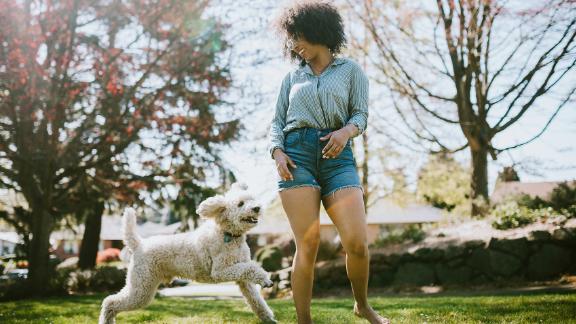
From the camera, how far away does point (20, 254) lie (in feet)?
41.3

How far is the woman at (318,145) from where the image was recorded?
2.90 metres

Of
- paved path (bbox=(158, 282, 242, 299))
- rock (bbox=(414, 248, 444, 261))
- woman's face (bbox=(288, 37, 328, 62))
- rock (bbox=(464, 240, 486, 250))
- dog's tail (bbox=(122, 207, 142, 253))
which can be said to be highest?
woman's face (bbox=(288, 37, 328, 62))

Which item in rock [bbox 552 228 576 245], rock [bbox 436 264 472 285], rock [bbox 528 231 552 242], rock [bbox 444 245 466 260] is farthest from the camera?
rock [bbox 444 245 466 260]

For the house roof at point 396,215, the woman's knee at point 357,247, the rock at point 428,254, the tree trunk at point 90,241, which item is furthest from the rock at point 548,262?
the house roof at point 396,215

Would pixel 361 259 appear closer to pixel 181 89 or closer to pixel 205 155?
pixel 181 89

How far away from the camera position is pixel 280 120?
319 cm

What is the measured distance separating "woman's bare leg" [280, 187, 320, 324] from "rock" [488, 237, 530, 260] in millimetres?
7485

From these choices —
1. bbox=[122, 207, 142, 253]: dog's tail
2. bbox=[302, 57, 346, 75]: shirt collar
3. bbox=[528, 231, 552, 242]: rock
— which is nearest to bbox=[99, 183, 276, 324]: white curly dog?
bbox=[122, 207, 142, 253]: dog's tail

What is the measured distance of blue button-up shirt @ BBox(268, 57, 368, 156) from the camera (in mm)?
3016

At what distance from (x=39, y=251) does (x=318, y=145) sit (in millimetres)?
9676

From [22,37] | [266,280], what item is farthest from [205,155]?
[266,280]

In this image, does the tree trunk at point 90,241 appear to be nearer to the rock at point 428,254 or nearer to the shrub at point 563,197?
the rock at point 428,254

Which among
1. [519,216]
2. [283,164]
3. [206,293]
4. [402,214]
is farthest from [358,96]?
[402,214]

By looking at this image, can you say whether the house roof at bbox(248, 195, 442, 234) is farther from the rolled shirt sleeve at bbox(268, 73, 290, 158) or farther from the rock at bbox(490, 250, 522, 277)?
the rolled shirt sleeve at bbox(268, 73, 290, 158)
